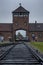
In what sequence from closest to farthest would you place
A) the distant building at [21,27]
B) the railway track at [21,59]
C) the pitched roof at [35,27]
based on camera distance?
the railway track at [21,59]
the distant building at [21,27]
the pitched roof at [35,27]

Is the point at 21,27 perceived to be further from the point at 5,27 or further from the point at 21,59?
the point at 21,59

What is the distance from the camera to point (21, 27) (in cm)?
9062

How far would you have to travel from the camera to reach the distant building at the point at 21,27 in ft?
299

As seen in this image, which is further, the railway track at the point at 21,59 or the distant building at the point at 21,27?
the distant building at the point at 21,27

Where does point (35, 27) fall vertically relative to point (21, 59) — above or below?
below

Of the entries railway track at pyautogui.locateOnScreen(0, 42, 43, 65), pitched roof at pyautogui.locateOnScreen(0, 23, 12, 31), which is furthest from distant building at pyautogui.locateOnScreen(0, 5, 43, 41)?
railway track at pyautogui.locateOnScreen(0, 42, 43, 65)

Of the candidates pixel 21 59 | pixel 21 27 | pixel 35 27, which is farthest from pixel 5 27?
pixel 21 59

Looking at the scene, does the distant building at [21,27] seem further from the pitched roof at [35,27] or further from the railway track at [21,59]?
the railway track at [21,59]

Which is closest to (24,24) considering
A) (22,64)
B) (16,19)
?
(16,19)

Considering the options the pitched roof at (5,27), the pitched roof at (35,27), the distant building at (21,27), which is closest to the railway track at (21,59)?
the distant building at (21,27)

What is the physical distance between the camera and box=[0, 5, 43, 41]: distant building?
91.2 metres

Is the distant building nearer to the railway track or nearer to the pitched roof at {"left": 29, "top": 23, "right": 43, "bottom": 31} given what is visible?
the pitched roof at {"left": 29, "top": 23, "right": 43, "bottom": 31}

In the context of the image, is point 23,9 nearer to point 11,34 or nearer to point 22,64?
point 11,34

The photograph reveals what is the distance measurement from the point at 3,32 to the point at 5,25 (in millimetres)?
3058
